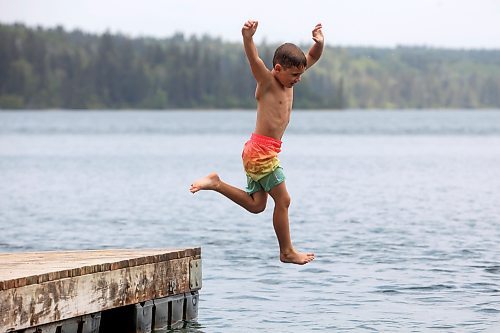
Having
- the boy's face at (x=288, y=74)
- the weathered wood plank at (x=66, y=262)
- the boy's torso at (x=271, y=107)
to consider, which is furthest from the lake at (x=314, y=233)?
the boy's face at (x=288, y=74)

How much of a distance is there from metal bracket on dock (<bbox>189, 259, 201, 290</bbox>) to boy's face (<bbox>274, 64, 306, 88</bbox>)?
9.22 feet

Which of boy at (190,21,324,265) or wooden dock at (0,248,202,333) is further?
boy at (190,21,324,265)

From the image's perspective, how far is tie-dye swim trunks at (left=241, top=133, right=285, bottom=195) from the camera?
10.4 m

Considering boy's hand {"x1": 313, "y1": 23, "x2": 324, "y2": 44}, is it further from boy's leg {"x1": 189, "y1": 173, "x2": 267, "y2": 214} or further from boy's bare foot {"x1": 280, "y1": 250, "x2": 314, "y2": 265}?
boy's bare foot {"x1": 280, "y1": 250, "x2": 314, "y2": 265}

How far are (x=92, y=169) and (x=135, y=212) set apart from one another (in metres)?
22.1

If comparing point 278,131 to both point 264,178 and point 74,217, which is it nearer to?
point 264,178

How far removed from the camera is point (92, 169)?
5106 centimetres

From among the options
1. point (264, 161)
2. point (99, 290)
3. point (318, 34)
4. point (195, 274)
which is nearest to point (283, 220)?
point (264, 161)

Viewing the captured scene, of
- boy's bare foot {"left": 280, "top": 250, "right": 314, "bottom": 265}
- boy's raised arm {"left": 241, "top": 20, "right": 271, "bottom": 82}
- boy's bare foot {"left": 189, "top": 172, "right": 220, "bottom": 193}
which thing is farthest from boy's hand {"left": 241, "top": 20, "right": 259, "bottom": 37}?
boy's bare foot {"left": 280, "top": 250, "right": 314, "bottom": 265}

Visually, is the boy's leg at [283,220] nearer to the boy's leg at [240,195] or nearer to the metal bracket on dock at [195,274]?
the boy's leg at [240,195]

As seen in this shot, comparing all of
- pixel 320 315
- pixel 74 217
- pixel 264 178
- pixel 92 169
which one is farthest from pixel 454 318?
pixel 92 169

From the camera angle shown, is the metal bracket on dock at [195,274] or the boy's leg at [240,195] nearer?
the boy's leg at [240,195]

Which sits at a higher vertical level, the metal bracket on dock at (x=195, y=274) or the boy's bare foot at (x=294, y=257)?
the boy's bare foot at (x=294, y=257)

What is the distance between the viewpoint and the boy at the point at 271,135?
10.1 m
